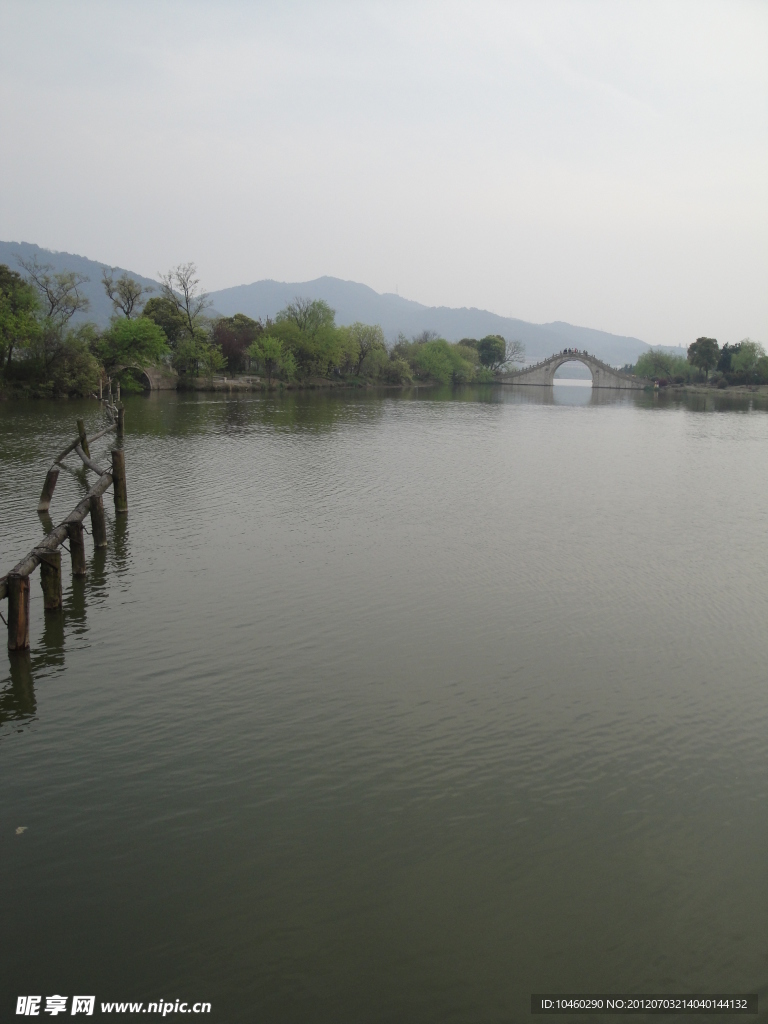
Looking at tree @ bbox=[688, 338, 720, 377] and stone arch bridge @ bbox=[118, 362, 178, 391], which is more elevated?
tree @ bbox=[688, 338, 720, 377]

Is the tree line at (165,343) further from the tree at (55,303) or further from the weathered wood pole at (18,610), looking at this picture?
the weathered wood pole at (18,610)

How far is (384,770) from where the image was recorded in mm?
9164

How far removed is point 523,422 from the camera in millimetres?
62438

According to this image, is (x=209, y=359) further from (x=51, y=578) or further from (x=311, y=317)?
(x=51, y=578)

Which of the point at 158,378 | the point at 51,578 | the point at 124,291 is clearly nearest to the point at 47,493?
the point at 51,578

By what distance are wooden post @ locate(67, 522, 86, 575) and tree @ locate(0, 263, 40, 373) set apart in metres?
49.6

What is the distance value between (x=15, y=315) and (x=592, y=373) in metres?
134

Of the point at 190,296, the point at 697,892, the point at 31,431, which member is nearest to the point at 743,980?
the point at 697,892

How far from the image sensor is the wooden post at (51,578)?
13258 millimetres

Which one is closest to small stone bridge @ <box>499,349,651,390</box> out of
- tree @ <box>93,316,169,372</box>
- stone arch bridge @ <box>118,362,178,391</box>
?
→ stone arch bridge @ <box>118,362,178,391</box>

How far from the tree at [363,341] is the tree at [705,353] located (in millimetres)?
72454

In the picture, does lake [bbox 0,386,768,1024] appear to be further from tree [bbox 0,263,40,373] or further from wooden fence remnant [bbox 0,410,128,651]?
tree [bbox 0,263,40,373]

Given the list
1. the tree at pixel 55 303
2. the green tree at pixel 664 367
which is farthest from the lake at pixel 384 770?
the green tree at pixel 664 367

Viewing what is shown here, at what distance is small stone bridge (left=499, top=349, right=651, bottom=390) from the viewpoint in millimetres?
163375
